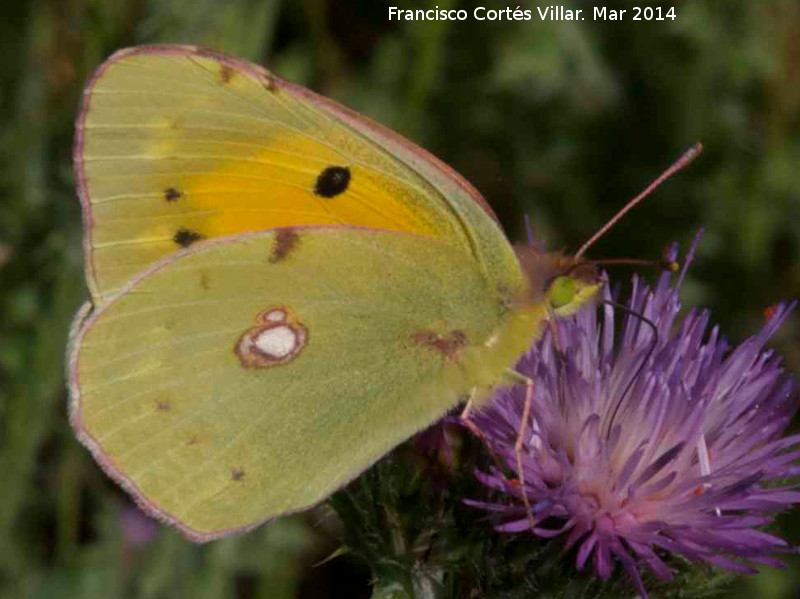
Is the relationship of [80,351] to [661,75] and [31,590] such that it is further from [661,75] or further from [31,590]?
[661,75]

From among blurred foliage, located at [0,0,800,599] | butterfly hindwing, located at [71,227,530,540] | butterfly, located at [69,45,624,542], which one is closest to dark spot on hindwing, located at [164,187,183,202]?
butterfly, located at [69,45,624,542]

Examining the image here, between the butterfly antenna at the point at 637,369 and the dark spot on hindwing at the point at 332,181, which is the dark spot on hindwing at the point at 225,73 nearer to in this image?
the dark spot on hindwing at the point at 332,181

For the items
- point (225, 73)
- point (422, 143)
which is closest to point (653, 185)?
point (225, 73)

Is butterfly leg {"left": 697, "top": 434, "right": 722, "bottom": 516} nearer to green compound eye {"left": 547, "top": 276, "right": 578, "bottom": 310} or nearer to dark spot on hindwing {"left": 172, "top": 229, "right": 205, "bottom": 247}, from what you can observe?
green compound eye {"left": 547, "top": 276, "right": 578, "bottom": 310}

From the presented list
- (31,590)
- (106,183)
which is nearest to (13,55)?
(31,590)

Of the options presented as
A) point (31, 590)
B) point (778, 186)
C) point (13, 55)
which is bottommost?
point (31, 590)

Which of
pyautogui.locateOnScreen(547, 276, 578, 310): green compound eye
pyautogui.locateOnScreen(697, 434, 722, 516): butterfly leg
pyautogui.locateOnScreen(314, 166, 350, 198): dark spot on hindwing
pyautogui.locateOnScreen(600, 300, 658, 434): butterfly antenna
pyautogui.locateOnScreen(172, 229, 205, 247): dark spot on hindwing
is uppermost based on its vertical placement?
pyautogui.locateOnScreen(314, 166, 350, 198): dark spot on hindwing

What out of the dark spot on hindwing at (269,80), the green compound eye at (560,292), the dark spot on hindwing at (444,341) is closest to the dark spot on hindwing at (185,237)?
the dark spot on hindwing at (269,80)
